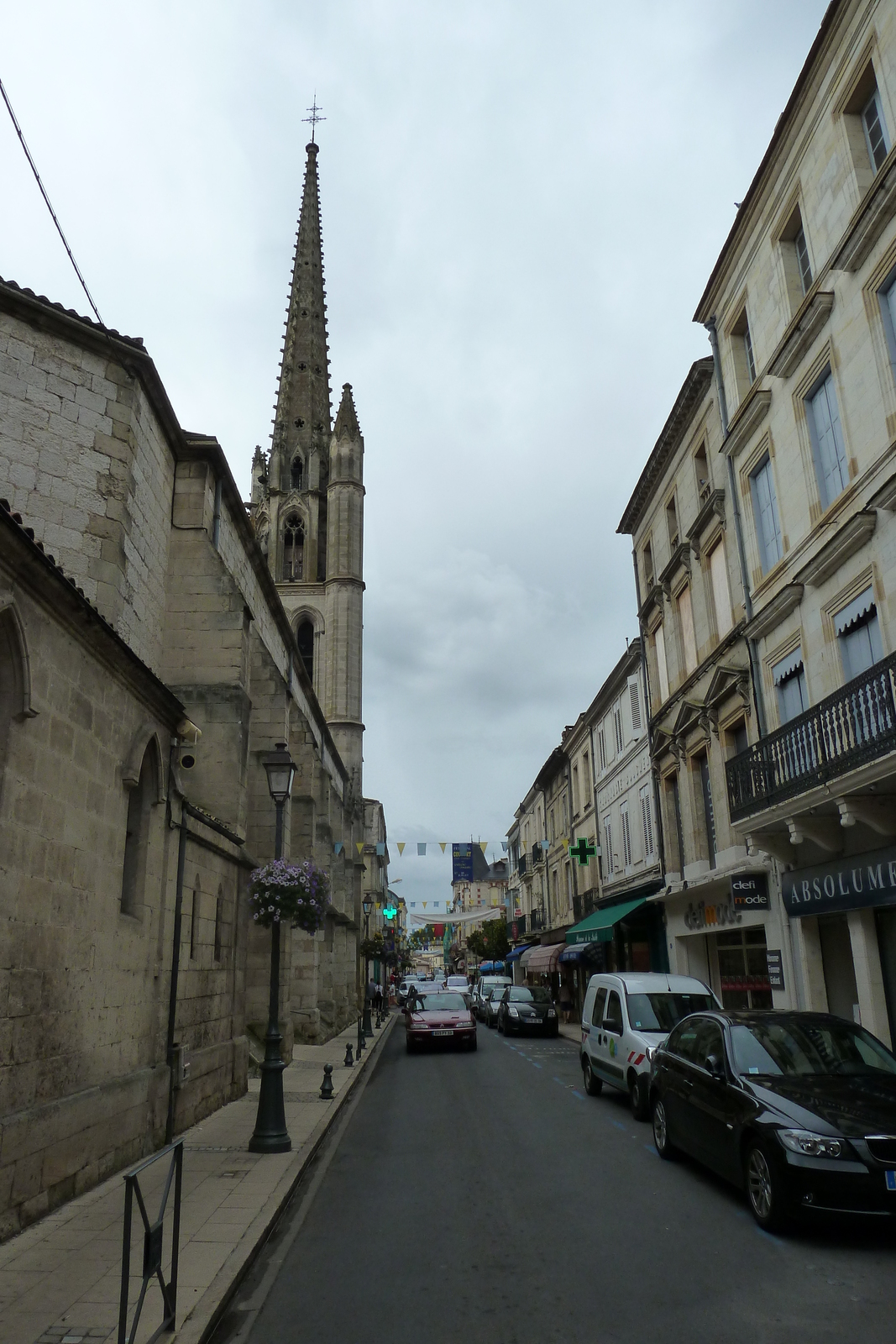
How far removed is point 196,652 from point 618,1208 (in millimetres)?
9908

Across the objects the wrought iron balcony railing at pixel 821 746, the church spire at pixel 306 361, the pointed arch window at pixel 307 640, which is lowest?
the wrought iron balcony railing at pixel 821 746

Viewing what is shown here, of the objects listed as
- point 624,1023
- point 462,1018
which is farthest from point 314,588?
point 624,1023

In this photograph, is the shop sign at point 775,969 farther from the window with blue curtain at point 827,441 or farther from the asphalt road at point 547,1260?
the window with blue curtain at point 827,441

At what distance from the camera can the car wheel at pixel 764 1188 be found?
6.09 meters

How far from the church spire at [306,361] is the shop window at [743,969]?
3962cm

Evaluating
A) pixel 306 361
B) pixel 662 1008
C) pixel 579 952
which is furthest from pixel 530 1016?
pixel 306 361

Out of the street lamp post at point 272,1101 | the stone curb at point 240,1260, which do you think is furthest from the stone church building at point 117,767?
the stone curb at point 240,1260

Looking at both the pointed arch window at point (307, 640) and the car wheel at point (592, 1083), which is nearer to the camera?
the car wheel at point (592, 1083)

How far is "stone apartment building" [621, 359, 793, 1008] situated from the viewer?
16.4 metres

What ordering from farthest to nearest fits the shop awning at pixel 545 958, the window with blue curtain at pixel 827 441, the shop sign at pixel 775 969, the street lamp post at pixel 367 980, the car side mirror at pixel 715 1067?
the shop awning at pixel 545 958 → the street lamp post at pixel 367 980 → the shop sign at pixel 775 969 → the window with blue curtain at pixel 827 441 → the car side mirror at pixel 715 1067

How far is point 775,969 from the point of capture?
1480 cm

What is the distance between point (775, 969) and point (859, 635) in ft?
19.1

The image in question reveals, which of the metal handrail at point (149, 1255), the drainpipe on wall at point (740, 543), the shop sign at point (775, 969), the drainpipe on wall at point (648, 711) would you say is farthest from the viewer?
the drainpipe on wall at point (648, 711)

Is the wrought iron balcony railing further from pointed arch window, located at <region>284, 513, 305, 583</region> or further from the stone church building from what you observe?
pointed arch window, located at <region>284, 513, 305, 583</region>
